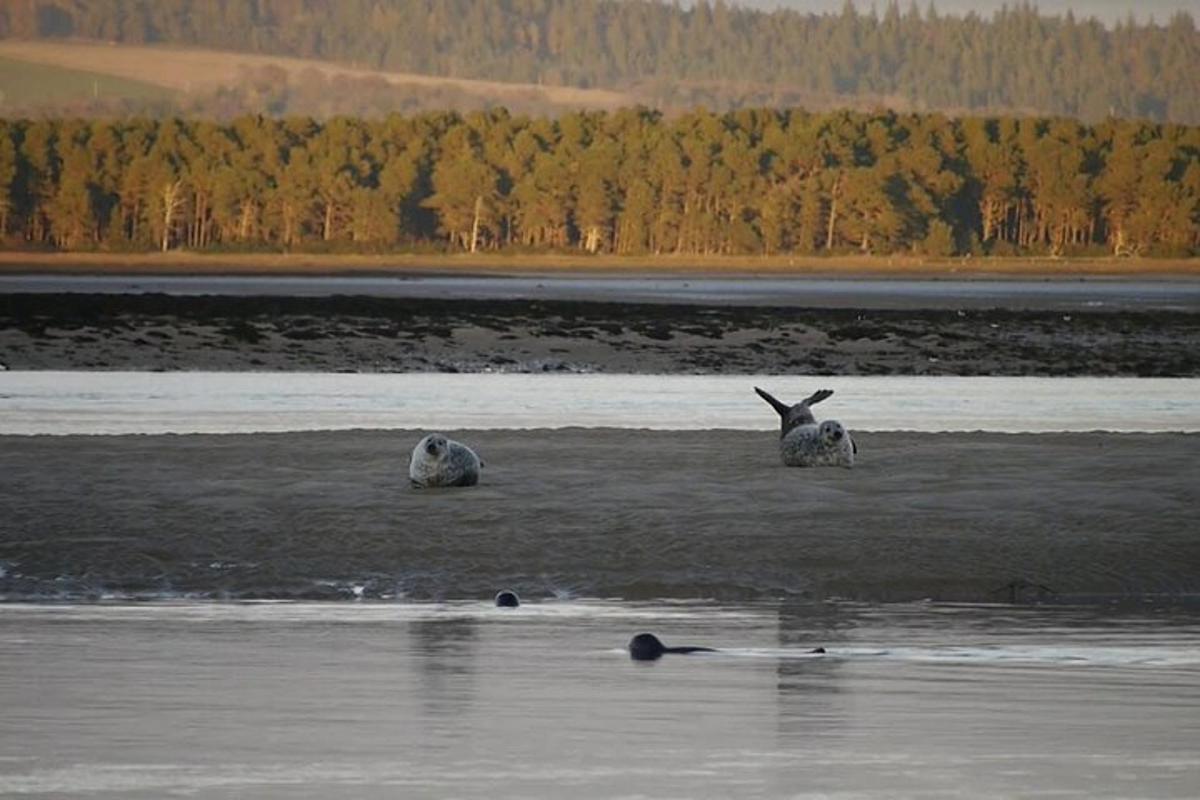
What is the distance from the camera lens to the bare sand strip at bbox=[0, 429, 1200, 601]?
17.6m

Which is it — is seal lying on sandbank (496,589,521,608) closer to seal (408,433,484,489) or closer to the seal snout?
the seal snout

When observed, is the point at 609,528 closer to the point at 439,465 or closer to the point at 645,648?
the point at 439,465

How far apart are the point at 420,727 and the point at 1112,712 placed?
318 centimetres

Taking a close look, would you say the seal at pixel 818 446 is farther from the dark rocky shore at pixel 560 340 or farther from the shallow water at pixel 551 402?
the dark rocky shore at pixel 560 340

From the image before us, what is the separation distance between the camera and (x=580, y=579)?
696 inches

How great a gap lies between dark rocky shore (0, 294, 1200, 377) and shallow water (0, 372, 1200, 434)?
347cm

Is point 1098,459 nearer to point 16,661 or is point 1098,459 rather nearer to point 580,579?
point 580,579

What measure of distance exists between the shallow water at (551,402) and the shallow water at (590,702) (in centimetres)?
1621

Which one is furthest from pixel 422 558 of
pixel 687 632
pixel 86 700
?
pixel 86 700

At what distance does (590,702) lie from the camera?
39.9ft

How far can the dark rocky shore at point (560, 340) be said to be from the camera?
5625 cm

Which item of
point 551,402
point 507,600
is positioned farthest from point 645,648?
point 551,402

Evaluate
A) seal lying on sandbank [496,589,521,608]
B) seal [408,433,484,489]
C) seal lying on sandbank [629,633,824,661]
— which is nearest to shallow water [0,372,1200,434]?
seal [408,433,484,489]

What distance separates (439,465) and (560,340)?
138 feet
